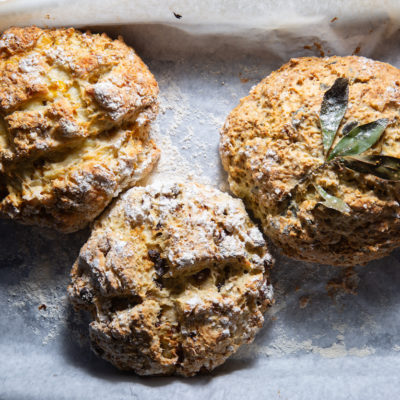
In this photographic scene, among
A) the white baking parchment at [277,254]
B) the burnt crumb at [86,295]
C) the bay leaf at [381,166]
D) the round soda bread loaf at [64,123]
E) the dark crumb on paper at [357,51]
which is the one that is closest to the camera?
the bay leaf at [381,166]

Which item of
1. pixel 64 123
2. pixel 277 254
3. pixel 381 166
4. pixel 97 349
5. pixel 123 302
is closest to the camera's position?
pixel 381 166

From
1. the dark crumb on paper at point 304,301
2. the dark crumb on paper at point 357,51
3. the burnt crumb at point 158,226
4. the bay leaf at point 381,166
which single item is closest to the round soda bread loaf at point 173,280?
the burnt crumb at point 158,226

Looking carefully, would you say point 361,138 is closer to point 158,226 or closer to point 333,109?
point 333,109

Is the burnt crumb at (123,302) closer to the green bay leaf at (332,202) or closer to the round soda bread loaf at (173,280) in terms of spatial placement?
the round soda bread loaf at (173,280)

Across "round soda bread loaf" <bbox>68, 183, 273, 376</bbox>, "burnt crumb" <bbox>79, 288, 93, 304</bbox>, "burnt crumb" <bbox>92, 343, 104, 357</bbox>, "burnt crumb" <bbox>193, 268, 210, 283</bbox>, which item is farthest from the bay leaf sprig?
"burnt crumb" <bbox>92, 343, 104, 357</bbox>

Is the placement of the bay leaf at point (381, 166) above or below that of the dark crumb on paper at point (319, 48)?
below

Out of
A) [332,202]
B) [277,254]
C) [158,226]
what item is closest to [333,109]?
[332,202]

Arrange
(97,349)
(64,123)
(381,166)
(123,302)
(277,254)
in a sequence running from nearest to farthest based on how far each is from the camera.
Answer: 1. (381,166)
2. (64,123)
3. (123,302)
4. (97,349)
5. (277,254)

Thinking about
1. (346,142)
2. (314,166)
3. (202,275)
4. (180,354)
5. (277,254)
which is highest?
(346,142)
